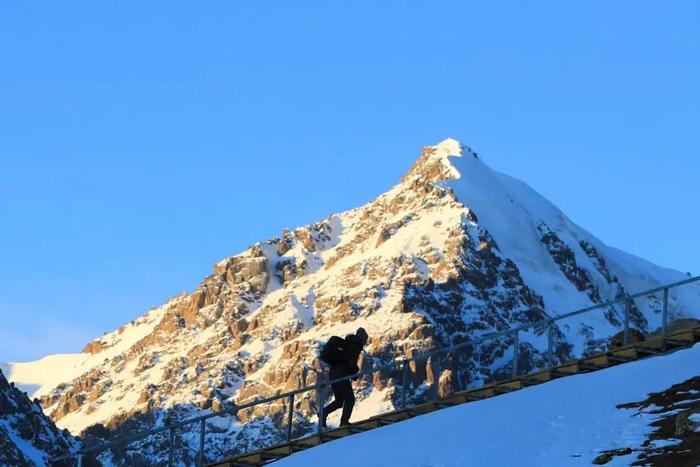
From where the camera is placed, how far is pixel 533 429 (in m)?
30.0

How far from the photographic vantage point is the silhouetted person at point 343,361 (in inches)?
1359

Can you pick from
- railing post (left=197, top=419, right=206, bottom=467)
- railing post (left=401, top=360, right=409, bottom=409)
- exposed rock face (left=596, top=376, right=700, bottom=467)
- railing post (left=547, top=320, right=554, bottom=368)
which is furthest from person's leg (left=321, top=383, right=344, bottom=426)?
exposed rock face (left=596, top=376, right=700, bottom=467)

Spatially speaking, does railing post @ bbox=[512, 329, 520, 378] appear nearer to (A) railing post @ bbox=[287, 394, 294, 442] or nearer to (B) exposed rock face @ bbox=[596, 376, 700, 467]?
(A) railing post @ bbox=[287, 394, 294, 442]

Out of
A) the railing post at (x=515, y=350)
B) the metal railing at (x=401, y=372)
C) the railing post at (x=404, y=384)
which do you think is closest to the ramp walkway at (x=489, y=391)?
the metal railing at (x=401, y=372)

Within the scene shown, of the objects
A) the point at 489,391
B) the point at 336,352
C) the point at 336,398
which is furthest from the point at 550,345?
the point at 336,398

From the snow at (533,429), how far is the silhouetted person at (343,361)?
1677 millimetres

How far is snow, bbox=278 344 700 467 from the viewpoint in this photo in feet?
93.6

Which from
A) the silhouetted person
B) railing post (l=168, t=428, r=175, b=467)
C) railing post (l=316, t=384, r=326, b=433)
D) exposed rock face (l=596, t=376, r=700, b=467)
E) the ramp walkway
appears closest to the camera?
exposed rock face (l=596, t=376, r=700, b=467)

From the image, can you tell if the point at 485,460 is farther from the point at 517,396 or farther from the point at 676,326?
Answer: the point at 676,326

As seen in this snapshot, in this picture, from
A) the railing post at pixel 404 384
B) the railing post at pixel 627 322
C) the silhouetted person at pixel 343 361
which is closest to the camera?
the silhouetted person at pixel 343 361

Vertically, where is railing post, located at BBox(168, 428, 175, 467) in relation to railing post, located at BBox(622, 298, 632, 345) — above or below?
below

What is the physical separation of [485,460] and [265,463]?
603cm

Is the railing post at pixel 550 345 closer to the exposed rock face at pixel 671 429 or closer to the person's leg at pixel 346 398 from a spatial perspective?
the person's leg at pixel 346 398

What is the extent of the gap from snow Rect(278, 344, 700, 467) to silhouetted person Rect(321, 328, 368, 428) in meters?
1.68
